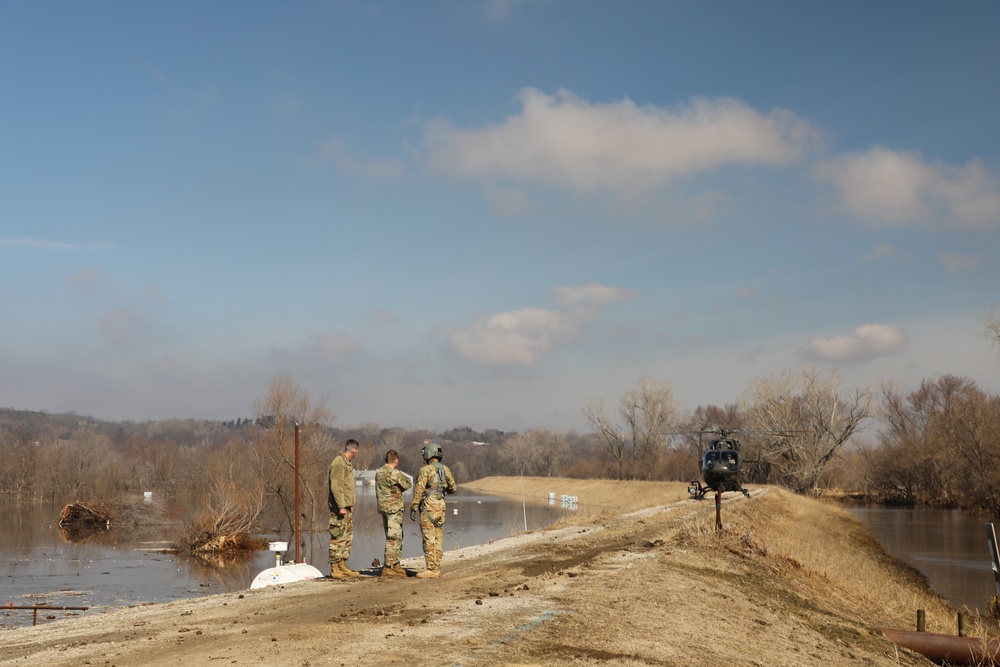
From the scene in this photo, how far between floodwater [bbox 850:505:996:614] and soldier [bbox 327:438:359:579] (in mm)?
14840

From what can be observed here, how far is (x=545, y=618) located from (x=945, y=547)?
40.5 m

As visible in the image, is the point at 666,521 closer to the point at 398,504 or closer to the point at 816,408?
the point at 398,504

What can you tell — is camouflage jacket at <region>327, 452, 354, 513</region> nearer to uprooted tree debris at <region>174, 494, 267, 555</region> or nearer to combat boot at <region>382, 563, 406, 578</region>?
combat boot at <region>382, 563, 406, 578</region>

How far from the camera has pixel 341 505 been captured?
1606 cm

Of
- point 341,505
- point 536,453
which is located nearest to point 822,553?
point 341,505

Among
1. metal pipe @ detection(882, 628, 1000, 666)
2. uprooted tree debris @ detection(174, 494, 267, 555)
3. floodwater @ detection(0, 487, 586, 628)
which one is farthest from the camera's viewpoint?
uprooted tree debris @ detection(174, 494, 267, 555)

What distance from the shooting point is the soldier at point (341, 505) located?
16.0m

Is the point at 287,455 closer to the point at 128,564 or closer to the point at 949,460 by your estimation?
the point at 128,564

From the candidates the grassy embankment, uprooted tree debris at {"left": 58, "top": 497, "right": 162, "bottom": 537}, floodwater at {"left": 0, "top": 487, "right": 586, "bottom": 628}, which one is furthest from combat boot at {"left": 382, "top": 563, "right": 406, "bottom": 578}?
uprooted tree debris at {"left": 58, "top": 497, "right": 162, "bottom": 537}

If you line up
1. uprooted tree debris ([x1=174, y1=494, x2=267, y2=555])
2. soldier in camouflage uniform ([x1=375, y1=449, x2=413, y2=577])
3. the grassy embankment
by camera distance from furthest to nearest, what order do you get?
uprooted tree debris ([x1=174, y1=494, x2=267, y2=555]), the grassy embankment, soldier in camouflage uniform ([x1=375, y1=449, x2=413, y2=577])

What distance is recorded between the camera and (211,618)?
1220cm

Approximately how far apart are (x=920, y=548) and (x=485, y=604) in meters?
38.8

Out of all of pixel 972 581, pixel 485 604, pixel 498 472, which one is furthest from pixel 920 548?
pixel 498 472

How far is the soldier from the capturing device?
16031 mm
